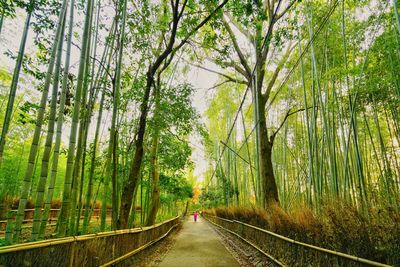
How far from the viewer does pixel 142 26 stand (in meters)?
3.60

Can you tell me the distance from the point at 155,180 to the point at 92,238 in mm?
5040

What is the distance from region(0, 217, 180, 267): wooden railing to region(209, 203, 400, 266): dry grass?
2.22 meters

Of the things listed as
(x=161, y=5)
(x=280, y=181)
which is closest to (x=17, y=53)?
(x=161, y=5)

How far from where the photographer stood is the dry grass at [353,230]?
1.55 metres

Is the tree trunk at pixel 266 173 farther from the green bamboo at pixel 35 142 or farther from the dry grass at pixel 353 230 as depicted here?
the green bamboo at pixel 35 142

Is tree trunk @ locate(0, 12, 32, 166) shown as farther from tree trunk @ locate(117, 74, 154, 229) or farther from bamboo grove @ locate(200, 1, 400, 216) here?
bamboo grove @ locate(200, 1, 400, 216)

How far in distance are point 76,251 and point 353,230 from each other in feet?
7.52

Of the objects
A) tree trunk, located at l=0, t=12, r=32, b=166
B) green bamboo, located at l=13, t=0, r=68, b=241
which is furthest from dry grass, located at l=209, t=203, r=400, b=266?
tree trunk, located at l=0, t=12, r=32, b=166

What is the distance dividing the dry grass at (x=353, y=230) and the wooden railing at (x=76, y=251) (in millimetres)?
2219

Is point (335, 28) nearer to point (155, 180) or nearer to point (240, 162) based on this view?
point (155, 180)

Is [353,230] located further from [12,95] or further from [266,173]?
[12,95]

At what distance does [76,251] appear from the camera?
1865mm

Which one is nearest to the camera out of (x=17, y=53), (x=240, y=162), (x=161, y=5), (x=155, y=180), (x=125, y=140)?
(x=17, y=53)

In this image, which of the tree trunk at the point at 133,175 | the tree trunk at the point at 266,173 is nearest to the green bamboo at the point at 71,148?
the tree trunk at the point at 133,175
